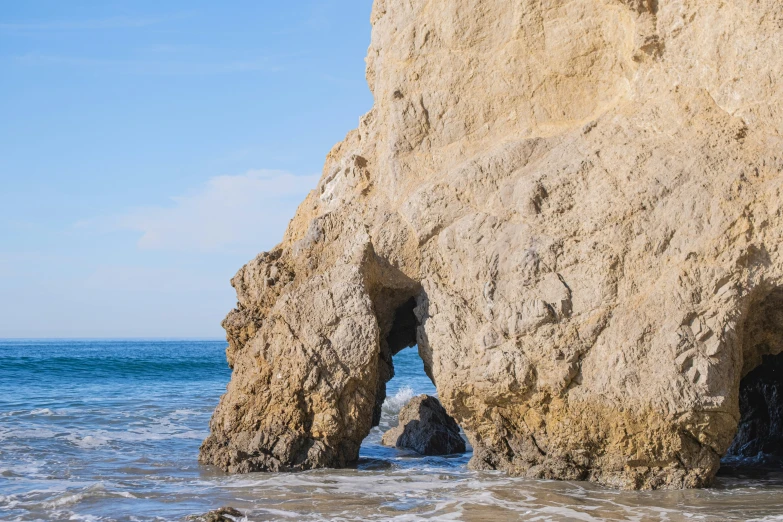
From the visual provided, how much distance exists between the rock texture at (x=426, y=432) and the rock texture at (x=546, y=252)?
5.47 feet

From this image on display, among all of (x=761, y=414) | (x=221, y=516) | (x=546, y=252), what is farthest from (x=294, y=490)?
(x=761, y=414)

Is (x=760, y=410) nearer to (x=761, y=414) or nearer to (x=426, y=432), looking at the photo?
(x=761, y=414)

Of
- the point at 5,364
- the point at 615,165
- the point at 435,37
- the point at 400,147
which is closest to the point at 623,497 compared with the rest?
the point at 615,165

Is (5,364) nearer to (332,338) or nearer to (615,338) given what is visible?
(332,338)

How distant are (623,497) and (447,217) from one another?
3408 mm

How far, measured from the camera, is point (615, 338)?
24.2 ft

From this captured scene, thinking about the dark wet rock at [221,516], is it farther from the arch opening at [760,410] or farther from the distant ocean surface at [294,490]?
the arch opening at [760,410]

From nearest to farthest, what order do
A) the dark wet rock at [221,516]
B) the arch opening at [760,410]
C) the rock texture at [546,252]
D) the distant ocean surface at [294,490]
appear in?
the dark wet rock at [221,516]
the distant ocean surface at [294,490]
the rock texture at [546,252]
the arch opening at [760,410]

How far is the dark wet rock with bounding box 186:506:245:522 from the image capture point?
639 cm

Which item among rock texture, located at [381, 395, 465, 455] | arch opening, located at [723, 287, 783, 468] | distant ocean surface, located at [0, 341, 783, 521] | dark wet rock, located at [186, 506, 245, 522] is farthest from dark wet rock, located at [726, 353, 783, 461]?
dark wet rock, located at [186, 506, 245, 522]

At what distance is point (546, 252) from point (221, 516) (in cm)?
405

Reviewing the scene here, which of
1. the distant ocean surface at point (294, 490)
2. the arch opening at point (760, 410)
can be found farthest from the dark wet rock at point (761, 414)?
the distant ocean surface at point (294, 490)

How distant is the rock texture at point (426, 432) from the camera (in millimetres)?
10812

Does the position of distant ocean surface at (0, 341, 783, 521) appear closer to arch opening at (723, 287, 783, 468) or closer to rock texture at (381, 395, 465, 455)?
rock texture at (381, 395, 465, 455)
